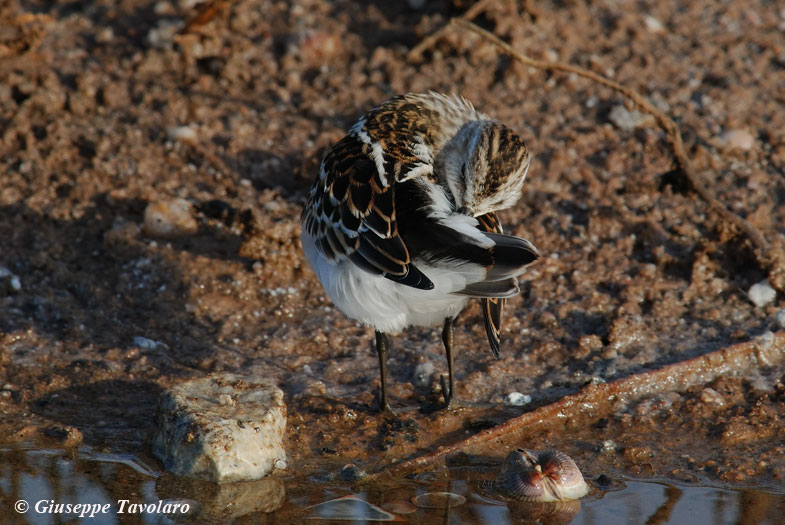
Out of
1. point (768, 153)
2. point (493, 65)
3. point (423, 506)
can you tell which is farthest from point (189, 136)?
point (768, 153)

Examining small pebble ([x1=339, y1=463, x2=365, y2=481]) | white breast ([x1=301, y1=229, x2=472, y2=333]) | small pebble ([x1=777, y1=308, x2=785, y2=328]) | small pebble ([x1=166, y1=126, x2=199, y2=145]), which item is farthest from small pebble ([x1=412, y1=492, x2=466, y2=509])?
small pebble ([x1=166, y1=126, x2=199, y2=145])

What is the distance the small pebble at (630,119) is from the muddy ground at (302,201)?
2 centimetres

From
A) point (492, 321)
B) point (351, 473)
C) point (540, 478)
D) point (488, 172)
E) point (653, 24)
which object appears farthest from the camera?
point (653, 24)

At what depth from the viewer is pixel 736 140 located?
23.5ft

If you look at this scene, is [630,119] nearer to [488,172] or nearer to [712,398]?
[712,398]

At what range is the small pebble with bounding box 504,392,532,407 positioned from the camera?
5.34 m

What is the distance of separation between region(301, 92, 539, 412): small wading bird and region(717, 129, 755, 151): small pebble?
2.50m

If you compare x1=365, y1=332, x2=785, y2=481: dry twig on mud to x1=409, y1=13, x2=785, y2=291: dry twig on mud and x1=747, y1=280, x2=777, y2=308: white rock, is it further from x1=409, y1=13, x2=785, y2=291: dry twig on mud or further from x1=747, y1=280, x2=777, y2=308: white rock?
x1=409, y1=13, x2=785, y2=291: dry twig on mud

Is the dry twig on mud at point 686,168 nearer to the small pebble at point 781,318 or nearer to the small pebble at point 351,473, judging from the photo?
the small pebble at point 781,318

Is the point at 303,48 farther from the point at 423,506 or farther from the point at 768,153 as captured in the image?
the point at 423,506

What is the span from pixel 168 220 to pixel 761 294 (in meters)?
3.98

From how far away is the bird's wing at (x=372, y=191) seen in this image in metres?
4.60

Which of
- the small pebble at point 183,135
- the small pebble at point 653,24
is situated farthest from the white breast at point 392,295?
the small pebble at point 653,24

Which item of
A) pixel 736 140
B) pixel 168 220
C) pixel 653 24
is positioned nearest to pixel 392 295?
pixel 168 220
